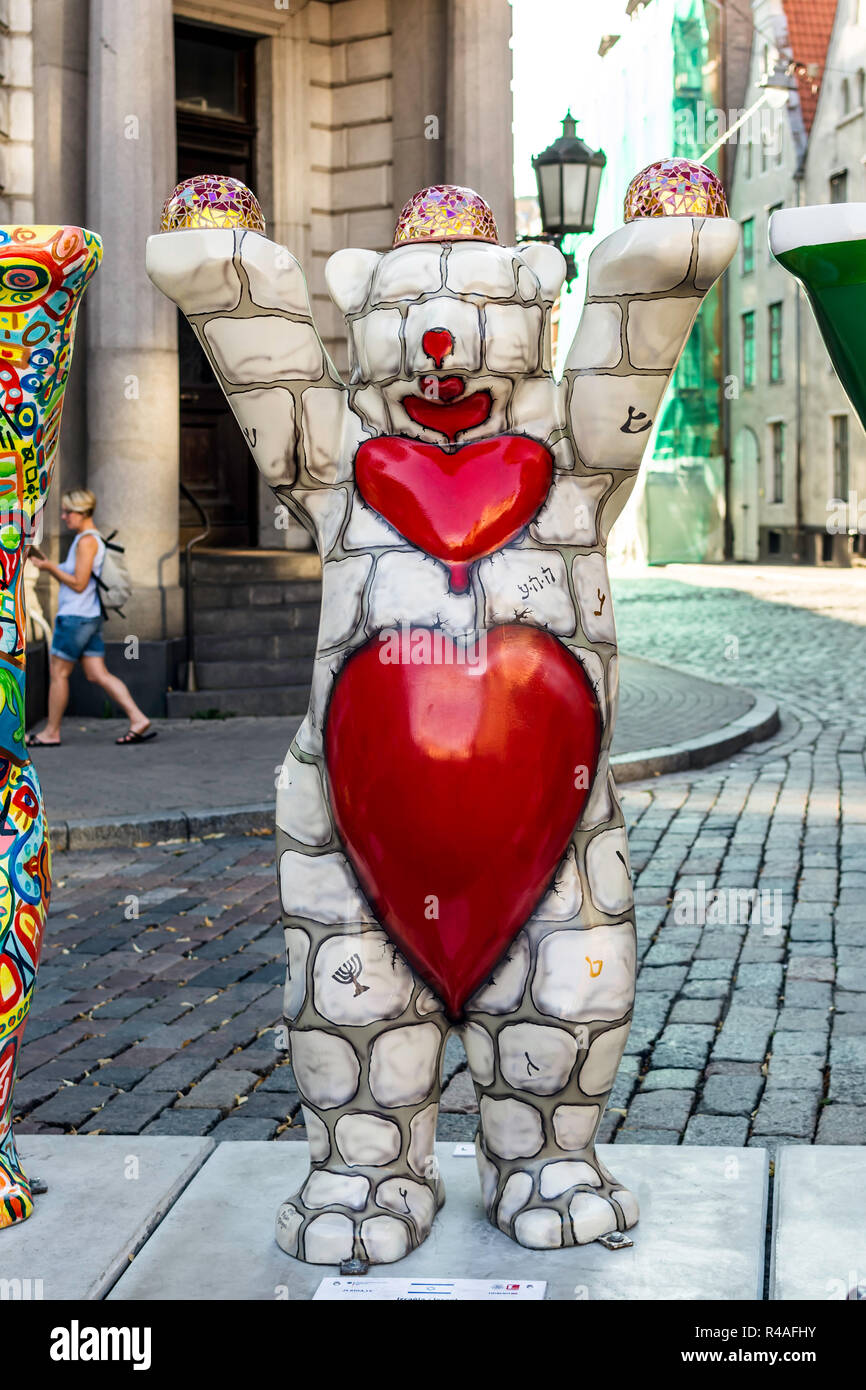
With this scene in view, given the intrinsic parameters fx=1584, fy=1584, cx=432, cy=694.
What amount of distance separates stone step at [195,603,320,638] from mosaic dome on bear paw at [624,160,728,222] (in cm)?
866

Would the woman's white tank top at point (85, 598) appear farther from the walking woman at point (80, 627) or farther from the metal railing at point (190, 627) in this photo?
the metal railing at point (190, 627)

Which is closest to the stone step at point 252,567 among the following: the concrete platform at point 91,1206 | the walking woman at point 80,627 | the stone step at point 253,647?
the stone step at point 253,647

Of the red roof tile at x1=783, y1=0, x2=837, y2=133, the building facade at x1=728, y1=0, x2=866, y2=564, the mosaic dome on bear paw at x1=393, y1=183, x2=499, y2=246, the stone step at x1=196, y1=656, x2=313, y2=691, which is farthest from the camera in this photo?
the red roof tile at x1=783, y1=0, x2=837, y2=133

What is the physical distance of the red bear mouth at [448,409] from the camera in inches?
112

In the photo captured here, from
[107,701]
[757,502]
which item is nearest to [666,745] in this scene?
→ [107,701]

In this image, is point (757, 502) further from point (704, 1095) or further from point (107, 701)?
point (704, 1095)

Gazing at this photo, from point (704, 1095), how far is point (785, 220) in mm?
2469

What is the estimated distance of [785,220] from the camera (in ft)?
8.55

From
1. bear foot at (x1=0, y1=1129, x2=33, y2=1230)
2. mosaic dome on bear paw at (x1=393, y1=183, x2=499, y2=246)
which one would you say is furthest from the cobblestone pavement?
mosaic dome on bear paw at (x1=393, y1=183, x2=499, y2=246)

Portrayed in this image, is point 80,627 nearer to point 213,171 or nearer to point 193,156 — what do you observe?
point 193,156

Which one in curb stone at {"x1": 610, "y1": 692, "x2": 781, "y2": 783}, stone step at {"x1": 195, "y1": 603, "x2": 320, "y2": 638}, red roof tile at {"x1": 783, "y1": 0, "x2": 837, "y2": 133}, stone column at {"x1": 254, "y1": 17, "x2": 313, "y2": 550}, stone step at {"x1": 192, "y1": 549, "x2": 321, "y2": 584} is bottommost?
curb stone at {"x1": 610, "y1": 692, "x2": 781, "y2": 783}

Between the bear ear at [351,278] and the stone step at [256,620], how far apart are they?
8422mm

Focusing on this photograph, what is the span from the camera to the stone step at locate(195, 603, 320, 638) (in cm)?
1151

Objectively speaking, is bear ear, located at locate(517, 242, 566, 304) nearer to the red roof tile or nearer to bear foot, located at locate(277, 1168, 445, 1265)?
bear foot, located at locate(277, 1168, 445, 1265)
